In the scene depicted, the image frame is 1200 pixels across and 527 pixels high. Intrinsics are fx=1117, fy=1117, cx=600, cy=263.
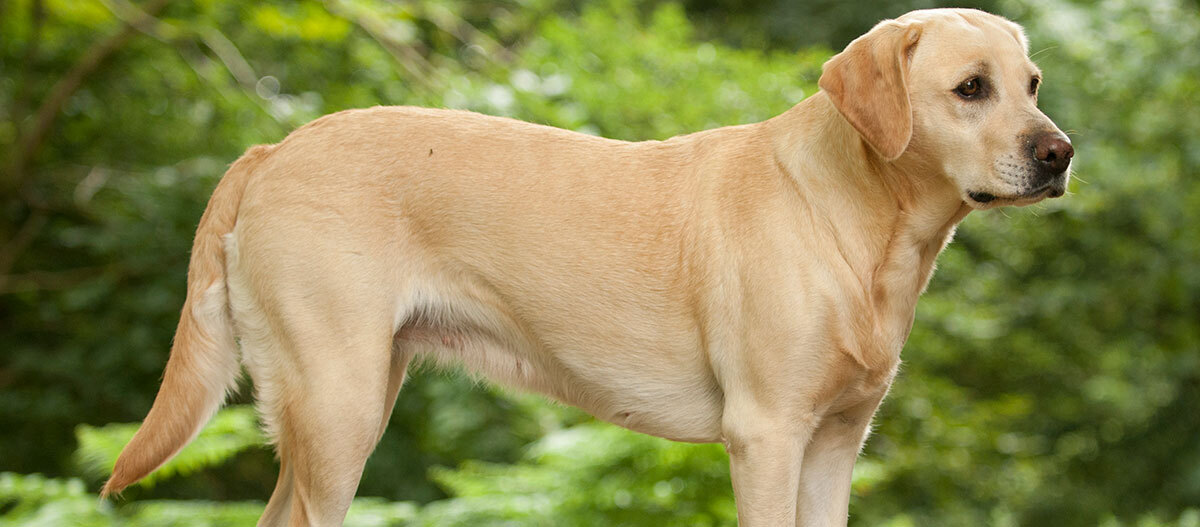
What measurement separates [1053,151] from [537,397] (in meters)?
3.58

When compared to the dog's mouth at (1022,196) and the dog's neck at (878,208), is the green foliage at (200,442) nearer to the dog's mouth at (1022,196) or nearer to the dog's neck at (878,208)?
the dog's neck at (878,208)

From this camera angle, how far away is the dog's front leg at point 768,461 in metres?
2.44

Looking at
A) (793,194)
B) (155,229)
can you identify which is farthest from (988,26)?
(155,229)

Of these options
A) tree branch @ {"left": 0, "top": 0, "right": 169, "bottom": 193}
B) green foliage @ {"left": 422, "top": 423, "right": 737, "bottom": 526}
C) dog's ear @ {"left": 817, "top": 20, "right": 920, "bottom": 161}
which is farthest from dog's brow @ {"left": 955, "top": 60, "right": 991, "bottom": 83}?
tree branch @ {"left": 0, "top": 0, "right": 169, "bottom": 193}

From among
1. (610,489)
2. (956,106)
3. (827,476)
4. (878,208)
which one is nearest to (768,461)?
(827,476)

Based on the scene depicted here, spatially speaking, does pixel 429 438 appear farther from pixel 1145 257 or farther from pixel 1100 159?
pixel 1145 257

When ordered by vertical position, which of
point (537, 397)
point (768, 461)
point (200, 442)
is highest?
point (768, 461)

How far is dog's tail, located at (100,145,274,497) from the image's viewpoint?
8.57 feet

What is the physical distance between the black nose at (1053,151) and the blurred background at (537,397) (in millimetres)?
2450

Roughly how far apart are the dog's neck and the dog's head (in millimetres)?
67

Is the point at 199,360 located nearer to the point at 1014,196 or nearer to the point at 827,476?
the point at 827,476

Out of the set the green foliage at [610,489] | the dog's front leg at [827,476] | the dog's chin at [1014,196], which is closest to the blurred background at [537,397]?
the green foliage at [610,489]

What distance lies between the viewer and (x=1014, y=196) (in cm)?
236

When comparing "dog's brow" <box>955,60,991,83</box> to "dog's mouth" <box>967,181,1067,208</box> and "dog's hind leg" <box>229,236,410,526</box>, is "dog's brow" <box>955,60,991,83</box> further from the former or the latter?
"dog's hind leg" <box>229,236,410,526</box>
